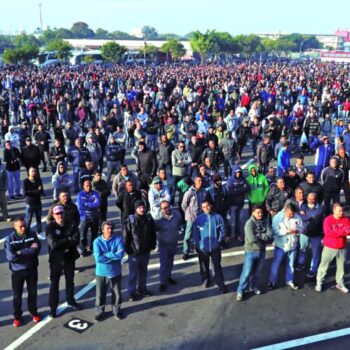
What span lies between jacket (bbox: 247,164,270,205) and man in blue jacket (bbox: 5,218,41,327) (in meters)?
4.47

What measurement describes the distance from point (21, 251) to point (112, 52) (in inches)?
2704

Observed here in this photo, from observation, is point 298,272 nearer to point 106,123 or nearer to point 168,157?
point 168,157

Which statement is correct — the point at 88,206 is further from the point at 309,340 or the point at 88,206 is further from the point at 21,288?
the point at 309,340

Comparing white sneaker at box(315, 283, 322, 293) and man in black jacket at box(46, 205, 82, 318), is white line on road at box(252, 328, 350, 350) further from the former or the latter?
man in black jacket at box(46, 205, 82, 318)

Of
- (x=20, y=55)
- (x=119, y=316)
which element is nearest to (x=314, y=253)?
(x=119, y=316)

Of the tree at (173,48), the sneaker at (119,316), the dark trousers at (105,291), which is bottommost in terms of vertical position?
the sneaker at (119,316)

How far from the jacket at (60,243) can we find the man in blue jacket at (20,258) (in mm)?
236

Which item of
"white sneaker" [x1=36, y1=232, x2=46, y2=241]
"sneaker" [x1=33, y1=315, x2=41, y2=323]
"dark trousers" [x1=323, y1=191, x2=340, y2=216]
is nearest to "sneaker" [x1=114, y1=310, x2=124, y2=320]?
"sneaker" [x1=33, y1=315, x2=41, y2=323]

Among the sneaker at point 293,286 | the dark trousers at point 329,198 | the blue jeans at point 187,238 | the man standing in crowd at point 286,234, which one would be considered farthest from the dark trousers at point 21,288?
the dark trousers at point 329,198

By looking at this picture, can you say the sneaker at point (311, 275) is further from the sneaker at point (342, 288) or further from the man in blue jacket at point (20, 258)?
the man in blue jacket at point (20, 258)

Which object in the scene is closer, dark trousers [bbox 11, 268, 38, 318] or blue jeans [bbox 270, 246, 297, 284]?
dark trousers [bbox 11, 268, 38, 318]

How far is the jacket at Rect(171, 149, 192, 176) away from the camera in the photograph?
10.4 metres

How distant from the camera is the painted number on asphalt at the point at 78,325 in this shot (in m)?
6.16

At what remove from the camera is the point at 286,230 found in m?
6.96
